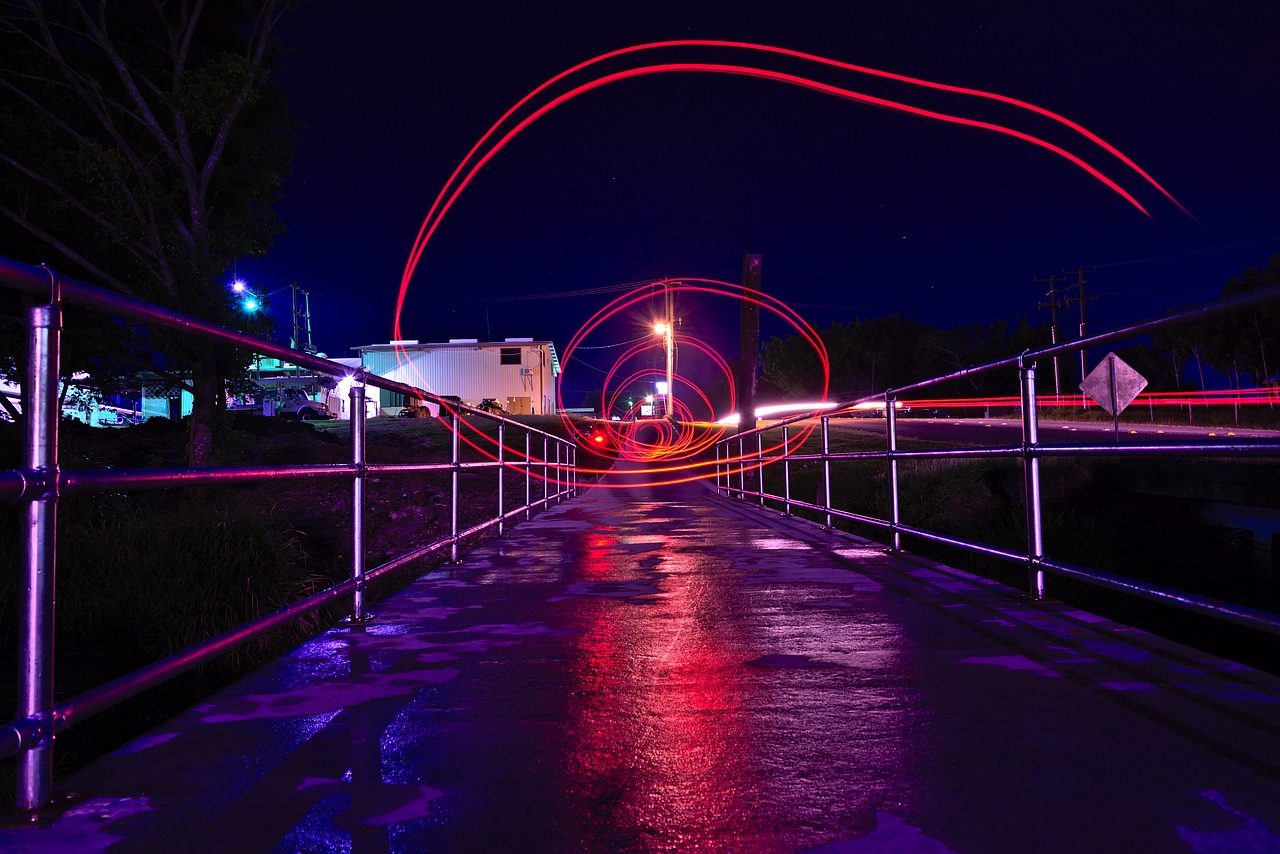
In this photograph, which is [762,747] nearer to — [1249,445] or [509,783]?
[509,783]

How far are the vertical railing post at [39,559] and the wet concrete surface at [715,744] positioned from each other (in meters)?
0.14

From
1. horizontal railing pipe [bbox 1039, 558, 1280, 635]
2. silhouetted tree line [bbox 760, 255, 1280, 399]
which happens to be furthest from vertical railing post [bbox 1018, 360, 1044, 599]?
silhouetted tree line [bbox 760, 255, 1280, 399]

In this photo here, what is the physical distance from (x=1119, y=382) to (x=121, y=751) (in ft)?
30.6

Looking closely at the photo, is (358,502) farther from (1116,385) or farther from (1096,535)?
(1116,385)

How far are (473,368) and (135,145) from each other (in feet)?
115

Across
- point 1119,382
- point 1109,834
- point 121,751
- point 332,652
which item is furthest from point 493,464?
point 1119,382

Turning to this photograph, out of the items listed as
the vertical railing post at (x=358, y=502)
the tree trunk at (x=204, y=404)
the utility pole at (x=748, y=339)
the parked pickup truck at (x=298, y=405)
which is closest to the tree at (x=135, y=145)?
the tree trunk at (x=204, y=404)

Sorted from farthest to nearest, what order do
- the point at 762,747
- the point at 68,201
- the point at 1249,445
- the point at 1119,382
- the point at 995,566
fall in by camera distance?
the point at 68,201 < the point at 1119,382 < the point at 995,566 < the point at 1249,445 < the point at 762,747

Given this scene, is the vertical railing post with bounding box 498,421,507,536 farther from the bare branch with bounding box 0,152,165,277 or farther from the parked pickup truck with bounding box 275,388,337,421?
the parked pickup truck with bounding box 275,388,337,421

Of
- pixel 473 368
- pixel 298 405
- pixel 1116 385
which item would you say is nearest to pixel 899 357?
pixel 473 368

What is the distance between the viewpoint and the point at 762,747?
187cm

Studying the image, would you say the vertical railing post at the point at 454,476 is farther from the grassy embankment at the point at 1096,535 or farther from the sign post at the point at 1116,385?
A: the sign post at the point at 1116,385

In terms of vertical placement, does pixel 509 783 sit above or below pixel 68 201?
below

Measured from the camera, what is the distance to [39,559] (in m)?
1.57
